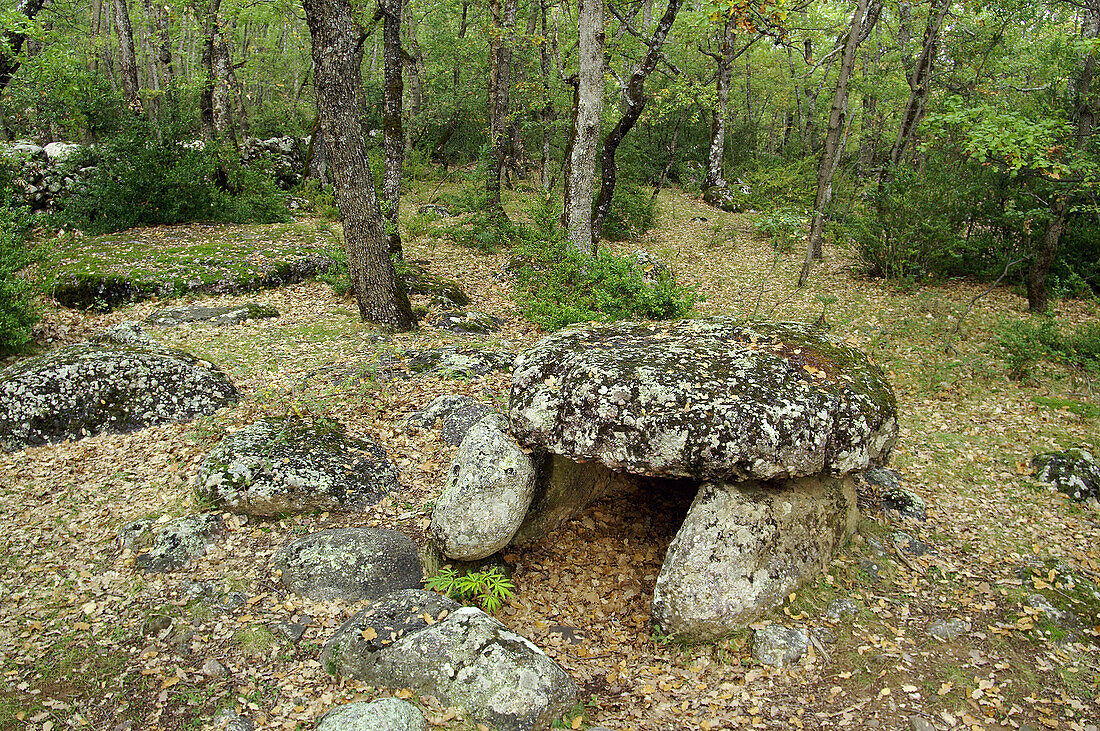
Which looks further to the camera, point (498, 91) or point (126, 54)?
point (498, 91)

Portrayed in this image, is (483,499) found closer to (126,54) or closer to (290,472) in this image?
(290,472)

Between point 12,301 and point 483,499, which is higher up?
point 12,301

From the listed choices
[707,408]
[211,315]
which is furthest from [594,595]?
[211,315]

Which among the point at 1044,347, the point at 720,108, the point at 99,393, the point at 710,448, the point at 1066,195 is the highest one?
the point at 720,108

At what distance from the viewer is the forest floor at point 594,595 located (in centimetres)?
427

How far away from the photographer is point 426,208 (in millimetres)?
18328

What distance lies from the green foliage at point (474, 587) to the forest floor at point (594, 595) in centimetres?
25

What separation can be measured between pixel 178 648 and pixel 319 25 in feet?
26.6

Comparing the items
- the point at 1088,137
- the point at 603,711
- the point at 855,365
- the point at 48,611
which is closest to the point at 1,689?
the point at 48,611

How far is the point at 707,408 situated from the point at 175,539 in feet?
16.0

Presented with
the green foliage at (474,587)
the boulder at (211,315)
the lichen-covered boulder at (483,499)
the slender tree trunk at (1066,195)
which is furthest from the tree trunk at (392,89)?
the slender tree trunk at (1066,195)

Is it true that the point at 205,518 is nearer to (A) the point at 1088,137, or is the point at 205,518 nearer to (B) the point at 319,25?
(B) the point at 319,25

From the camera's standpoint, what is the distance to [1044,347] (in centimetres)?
897

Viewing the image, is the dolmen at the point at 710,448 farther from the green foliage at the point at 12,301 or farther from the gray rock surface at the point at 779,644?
the green foliage at the point at 12,301
